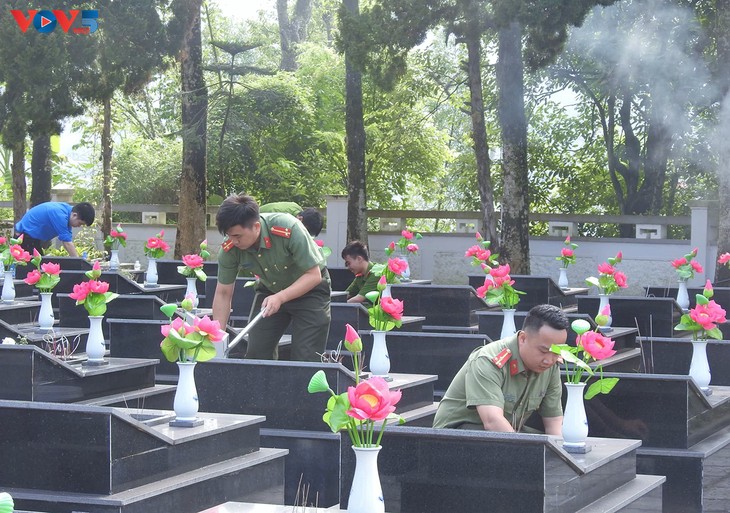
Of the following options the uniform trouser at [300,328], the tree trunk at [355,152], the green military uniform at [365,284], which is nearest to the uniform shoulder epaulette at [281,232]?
the uniform trouser at [300,328]

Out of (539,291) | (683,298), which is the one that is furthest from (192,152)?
(683,298)

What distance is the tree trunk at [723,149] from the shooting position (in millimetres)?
15188

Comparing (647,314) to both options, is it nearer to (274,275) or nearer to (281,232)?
(274,275)

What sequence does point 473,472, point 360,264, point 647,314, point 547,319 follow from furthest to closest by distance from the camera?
1. point 647,314
2. point 360,264
3. point 547,319
4. point 473,472

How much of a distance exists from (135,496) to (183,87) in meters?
14.6

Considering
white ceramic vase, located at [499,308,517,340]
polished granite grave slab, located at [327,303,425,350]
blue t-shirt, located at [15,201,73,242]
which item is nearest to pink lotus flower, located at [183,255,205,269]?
polished granite grave slab, located at [327,303,425,350]

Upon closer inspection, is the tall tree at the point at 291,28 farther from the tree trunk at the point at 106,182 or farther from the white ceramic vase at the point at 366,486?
the white ceramic vase at the point at 366,486

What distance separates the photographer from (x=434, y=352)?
26.5 feet

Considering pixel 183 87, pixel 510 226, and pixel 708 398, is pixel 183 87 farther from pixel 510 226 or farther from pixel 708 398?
pixel 708 398

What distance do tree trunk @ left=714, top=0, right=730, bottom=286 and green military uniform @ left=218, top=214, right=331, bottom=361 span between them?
31.8 ft

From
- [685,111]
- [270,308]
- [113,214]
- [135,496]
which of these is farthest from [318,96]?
[135,496]

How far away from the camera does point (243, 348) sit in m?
8.09

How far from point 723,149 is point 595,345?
1155 centimetres

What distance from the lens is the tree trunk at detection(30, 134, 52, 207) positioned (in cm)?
2116
